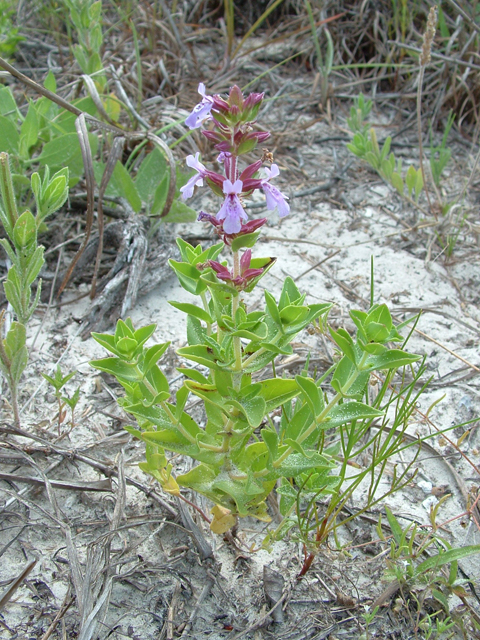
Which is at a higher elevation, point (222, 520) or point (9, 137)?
point (9, 137)

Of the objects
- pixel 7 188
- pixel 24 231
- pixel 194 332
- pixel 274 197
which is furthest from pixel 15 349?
pixel 274 197

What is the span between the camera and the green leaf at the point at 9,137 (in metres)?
2.95

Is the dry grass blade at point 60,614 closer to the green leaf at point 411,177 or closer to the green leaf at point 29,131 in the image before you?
the green leaf at point 29,131

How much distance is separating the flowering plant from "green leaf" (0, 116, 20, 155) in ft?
5.35

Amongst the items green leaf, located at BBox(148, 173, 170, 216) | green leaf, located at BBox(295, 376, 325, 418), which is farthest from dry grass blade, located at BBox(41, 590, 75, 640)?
green leaf, located at BBox(148, 173, 170, 216)

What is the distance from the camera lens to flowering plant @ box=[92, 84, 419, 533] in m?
1.61

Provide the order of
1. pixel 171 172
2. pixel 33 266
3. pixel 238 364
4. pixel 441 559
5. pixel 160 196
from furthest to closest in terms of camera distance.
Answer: pixel 160 196 → pixel 171 172 → pixel 33 266 → pixel 441 559 → pixel 238 364

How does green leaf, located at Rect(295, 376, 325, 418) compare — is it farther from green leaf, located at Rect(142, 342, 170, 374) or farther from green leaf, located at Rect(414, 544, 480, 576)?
green leaf, located at Rect(414, 544, 480, 576)

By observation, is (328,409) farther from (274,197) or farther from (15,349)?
(15,349)

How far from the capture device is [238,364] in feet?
5.63

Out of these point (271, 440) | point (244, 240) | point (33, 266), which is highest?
point (244, 240)

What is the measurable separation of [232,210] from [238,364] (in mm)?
480

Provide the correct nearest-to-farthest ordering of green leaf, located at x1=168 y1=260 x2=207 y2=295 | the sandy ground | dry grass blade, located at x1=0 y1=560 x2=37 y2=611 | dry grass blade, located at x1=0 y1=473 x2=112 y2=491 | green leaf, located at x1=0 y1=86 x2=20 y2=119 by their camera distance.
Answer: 1. dry grass blade, located at x1=0 y1=560 x2=37 y2=611
2. green leaf, located at x1=168 y1=260 x2=207 y2=295
3. the sandy ground
4. dry grass blade, located at x1=0 y1=473 x2=112 y2=491
5. green leaf, located at x1=0 y1=86 x2=20 y2=119

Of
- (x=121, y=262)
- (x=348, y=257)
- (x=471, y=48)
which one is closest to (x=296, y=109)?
(x=471, y=48)
